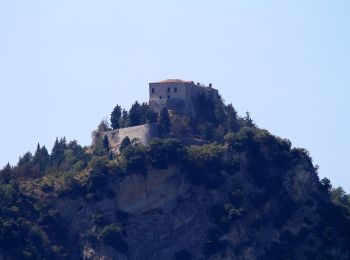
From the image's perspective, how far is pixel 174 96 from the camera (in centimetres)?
14862

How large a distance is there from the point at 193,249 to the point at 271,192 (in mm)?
9236

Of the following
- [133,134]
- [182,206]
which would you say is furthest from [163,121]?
[182,206]

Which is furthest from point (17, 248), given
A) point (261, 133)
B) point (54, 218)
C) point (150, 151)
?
point (261, 133)

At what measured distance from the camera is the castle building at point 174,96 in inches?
5832

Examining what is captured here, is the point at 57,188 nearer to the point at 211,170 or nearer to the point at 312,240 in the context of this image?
the point at 211,170

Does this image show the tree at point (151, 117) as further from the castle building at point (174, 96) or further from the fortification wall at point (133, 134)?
the castle building at point (174, 96)

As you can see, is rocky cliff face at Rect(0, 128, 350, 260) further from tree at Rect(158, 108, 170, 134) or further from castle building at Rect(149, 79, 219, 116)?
castle building at Rect(149, 79, 219, 116)

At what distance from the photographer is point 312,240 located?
134625 millimetres

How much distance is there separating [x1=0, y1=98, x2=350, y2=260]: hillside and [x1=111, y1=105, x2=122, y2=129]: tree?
8.94 m

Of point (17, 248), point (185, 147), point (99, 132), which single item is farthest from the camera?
point (99, 132)

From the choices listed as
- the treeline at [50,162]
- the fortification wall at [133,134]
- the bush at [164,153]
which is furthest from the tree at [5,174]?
the bush at [164,153]

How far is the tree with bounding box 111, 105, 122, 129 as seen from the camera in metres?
149

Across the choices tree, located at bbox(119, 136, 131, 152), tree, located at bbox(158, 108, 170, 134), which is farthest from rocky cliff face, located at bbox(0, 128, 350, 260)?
tree, located at bbox(158, 108, 170, 134)

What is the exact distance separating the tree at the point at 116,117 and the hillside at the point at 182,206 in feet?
29.3
